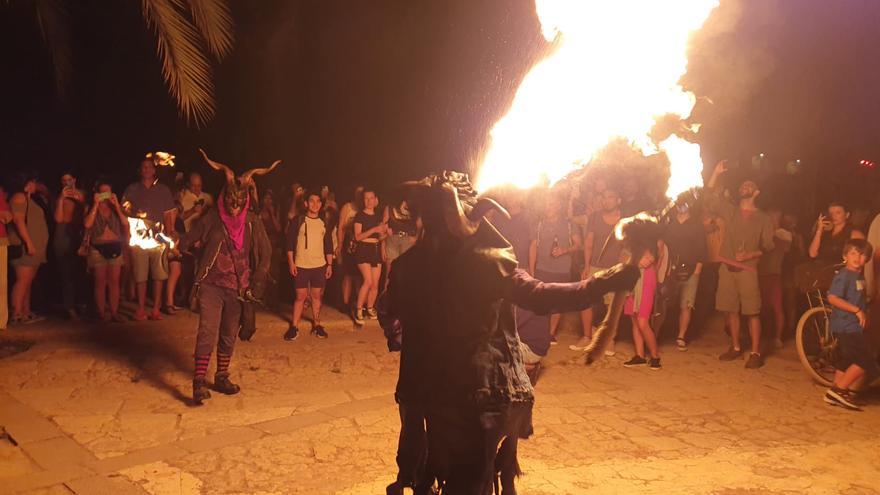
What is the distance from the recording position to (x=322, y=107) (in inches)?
631

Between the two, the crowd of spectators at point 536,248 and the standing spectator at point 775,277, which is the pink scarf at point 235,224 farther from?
the standing spectator at point 775,277

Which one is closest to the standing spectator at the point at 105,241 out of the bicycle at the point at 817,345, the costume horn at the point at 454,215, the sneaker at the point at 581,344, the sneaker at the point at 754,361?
the sneaker at the point at 581,344

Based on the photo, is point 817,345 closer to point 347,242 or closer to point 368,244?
point 368,244

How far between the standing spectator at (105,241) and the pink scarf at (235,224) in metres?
3.44

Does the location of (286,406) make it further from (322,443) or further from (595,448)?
(595,448)

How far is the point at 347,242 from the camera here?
10836 millimetres

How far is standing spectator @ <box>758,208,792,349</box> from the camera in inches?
389

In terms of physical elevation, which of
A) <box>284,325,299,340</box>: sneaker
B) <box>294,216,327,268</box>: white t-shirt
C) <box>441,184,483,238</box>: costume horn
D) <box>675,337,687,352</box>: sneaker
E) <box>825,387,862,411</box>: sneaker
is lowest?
<box>284,325,299,340</box>: sneaker

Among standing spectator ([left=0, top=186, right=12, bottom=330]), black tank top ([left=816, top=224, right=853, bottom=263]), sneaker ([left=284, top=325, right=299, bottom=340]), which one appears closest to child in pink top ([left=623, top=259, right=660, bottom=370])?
black tank top ([left=816, top=224, right=853, bottom=263])

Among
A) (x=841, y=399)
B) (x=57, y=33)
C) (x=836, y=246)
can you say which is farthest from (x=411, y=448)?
(x=57, y=33)

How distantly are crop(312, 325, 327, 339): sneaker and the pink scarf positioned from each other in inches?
130

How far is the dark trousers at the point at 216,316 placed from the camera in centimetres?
643

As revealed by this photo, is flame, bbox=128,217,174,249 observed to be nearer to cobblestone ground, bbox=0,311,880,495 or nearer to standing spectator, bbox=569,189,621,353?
cobblestone ground, bbox=0,311,880,495

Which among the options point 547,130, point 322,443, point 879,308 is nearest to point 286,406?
point 322,443
